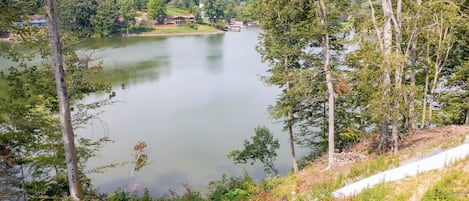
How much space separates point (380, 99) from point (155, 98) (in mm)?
20143

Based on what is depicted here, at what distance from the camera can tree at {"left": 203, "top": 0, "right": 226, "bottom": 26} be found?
78.6m

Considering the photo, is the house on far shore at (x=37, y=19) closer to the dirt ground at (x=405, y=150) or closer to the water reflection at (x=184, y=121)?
the water reflection at (x=184, y=121)

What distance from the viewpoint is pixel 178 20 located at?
79250 mm

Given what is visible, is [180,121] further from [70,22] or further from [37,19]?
[37,19]

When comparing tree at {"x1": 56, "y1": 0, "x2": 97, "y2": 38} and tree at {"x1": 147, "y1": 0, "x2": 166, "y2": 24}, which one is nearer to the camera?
tree at {"x1": 56, "y1": 0, "x2": 97, "y2": 38}

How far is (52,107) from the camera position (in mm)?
8719

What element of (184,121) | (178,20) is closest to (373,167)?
(184,121)

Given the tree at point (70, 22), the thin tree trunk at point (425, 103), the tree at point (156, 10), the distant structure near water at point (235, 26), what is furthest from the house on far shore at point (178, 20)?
the tree at point (70, 22)

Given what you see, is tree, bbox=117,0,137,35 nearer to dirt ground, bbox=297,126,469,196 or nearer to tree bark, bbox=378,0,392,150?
dirt ground, bbox=297,126,469,196

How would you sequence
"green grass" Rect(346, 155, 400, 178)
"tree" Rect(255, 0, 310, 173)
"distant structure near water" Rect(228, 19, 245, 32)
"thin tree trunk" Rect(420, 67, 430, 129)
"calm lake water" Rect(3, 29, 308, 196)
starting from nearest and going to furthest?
"green grass" Rect(346, 155, 400, 178) → "thin tree trunk" Rect(420, 67, 430, 129) → "tree" Rect(255, 0, 310, 173) → "calm lake water" Rect(3, 29, 308, 196) → "distant structure near water" Rect(228, 19, 245, 32)

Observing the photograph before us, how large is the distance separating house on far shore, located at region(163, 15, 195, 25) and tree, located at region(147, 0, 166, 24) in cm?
156

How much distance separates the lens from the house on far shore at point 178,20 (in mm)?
77938

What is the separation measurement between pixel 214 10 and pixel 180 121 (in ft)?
201

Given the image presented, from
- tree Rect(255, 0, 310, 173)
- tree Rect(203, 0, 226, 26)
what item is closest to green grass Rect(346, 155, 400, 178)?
tree Rect(255, 0, 310, 173)
